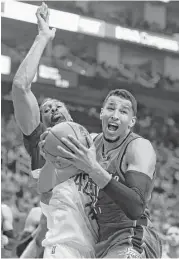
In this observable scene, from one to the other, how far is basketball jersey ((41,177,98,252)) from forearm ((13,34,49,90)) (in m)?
0.53

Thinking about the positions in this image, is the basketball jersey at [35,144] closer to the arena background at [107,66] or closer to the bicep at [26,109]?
the bicep at [26,109]

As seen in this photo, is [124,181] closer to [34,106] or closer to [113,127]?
[113,127]

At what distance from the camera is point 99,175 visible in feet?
6.68

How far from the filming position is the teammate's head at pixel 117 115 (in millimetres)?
2365

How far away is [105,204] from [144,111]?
11406 mm

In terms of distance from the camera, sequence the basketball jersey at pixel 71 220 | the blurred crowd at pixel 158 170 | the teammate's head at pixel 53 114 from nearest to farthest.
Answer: the basketball jersey at pixel 71 220
the teammate's head at pixel 53 114
the blurred crowd at pixel 158 170

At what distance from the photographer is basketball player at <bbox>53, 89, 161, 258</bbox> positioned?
7.06 ft

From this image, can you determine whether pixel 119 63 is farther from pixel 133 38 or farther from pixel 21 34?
pixel 21 34

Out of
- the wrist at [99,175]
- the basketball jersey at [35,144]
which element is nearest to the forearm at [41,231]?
the basketball jersey at [35,144]

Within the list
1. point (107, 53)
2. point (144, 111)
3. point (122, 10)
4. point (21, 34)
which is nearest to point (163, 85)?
point (144, 111)

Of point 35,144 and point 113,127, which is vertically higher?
point 113,127

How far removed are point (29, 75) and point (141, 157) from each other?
69 centimetres

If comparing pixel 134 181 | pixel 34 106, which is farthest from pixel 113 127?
pixel 34 106

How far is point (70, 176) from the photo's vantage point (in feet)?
7.90
